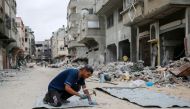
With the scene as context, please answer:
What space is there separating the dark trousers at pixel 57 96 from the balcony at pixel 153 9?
1352cm

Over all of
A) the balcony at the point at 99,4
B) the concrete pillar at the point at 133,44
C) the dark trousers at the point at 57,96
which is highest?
the balcony at the point at 99,4

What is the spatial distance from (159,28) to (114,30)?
14953mm

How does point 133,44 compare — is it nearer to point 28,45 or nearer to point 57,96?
point 57,96

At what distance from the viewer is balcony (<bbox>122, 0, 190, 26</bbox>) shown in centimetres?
2197

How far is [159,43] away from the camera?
2734cm

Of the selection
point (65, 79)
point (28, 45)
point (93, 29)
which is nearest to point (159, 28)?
point (65, 79)

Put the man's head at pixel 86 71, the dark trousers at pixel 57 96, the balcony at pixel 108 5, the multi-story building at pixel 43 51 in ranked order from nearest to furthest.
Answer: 1. the man's head at pixel 86 71
2. the dark trousers at pixel 57 96
3. the balcony at pixel 108 5
4. the multi-story building at pixel 43 51

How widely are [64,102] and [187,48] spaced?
13645mm

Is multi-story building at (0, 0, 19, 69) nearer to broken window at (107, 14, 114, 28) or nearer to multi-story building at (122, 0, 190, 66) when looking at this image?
broken window at (107, 14, 114, 28)

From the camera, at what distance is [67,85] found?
9.08m

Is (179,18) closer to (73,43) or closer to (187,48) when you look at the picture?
(187,48)

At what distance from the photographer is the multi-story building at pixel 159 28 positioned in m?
22.7

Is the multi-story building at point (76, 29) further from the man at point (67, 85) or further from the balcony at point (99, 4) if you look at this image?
the man at point (67, 85)

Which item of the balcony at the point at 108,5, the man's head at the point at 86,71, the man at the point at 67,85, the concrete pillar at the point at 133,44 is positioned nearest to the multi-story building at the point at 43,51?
the balcony at the point at 108,5
